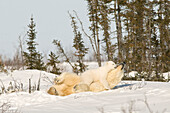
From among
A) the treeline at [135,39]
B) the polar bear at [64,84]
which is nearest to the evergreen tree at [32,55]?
the treeline at [135,39]

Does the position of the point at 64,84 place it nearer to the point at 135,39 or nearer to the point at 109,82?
the point at 109,82

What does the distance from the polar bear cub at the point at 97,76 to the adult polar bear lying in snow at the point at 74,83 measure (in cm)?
10

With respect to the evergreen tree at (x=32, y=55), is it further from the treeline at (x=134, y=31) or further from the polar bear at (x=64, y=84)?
A: the polar bear at (x=64, y=84)

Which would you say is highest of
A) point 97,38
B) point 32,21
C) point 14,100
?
point 32,21

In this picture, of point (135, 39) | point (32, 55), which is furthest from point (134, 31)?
point (32, 55)

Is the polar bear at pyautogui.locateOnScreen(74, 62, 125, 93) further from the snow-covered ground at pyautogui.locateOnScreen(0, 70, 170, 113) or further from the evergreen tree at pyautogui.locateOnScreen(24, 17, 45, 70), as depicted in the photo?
the evergreen tree at pyautogui.locateOnScreen(24, 17, 45, 70)

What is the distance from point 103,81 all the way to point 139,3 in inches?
875

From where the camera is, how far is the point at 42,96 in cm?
518

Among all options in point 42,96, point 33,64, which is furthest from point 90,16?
point 42,96

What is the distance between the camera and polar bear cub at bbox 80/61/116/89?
18.0 feet

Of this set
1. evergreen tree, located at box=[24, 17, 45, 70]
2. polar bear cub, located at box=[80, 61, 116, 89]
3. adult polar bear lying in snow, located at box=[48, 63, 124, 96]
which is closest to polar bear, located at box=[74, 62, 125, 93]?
adult polar bear lying in snow, located at box=[48, 63, 124, 96]

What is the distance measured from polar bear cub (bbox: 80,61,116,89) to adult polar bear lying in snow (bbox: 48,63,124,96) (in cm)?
10

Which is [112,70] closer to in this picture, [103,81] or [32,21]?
[103,81]

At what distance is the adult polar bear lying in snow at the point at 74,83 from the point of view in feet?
17.9
